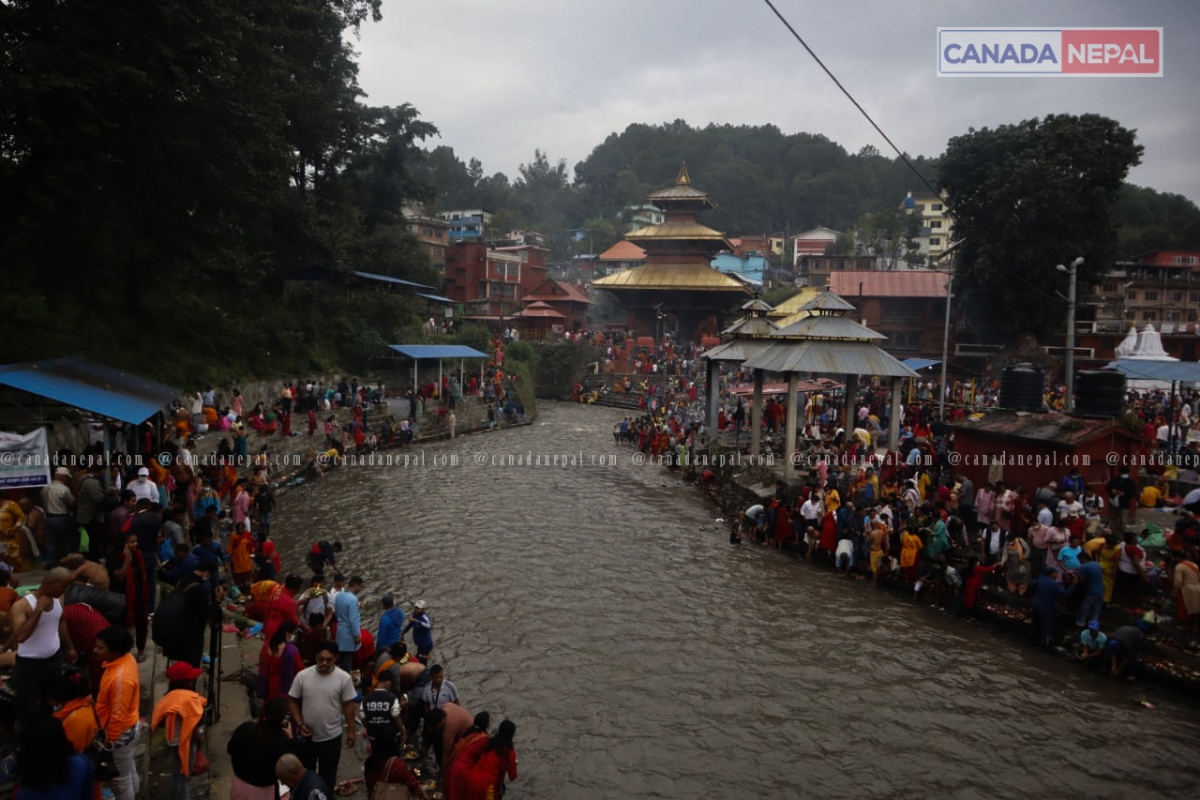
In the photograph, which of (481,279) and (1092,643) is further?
(481,279)

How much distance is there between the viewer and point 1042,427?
15.4m

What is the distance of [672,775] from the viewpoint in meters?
8.05

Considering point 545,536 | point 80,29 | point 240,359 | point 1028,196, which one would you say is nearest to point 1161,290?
point 1028,196

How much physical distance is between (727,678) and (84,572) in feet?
25.0

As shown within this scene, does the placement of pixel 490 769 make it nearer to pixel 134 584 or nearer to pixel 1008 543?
pixel 134 584

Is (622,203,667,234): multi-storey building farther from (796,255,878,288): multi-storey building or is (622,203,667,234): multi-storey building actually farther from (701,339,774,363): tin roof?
(701,339,774,363): tin roof

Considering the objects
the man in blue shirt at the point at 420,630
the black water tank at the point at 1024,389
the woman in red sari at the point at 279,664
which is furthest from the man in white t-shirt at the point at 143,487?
the black water tank at the point at 1024,389

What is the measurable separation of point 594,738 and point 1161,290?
197 feet

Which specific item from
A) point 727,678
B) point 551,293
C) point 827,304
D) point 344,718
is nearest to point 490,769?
point 344,718

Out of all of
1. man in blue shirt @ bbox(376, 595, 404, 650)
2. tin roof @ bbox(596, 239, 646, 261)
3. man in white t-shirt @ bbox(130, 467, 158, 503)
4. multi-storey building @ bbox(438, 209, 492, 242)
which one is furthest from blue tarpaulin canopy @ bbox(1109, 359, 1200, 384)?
tin roof @ bbox(596, 239, 646, 261)

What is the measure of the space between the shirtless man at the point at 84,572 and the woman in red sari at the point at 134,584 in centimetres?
89

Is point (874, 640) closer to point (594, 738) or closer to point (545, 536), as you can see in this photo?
point (594, 738)

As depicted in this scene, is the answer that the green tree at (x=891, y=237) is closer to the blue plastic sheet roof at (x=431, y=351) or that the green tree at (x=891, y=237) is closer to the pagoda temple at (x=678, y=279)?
the pagoda temple at (x=678, y=279)

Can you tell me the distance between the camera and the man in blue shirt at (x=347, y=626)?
839cm
